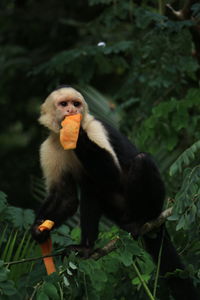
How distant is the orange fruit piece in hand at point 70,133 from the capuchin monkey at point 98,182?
0.43ft

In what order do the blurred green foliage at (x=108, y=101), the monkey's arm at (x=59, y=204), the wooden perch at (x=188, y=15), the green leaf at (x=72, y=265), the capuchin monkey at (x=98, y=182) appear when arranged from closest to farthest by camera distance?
the green leaf at (x=72, y=265) → the blurred green foliage at (x=108, y=101) → the capuchin monkey at (x=98, y=182) → the monkey's arm at (x=59, y=204) → the wooden perch at (x=188, y=15)

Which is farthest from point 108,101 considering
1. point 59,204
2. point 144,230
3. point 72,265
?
point 72,265

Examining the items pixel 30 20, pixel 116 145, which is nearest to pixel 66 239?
pixel 116 145

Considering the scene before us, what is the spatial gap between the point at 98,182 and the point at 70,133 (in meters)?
0.62

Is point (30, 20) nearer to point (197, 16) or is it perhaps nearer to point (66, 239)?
point (197, 16)

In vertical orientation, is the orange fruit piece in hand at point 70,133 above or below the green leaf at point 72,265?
above

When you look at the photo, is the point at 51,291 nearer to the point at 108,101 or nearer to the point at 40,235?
the point at 40,235

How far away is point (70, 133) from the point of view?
3768mm

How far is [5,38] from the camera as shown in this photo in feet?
29.2

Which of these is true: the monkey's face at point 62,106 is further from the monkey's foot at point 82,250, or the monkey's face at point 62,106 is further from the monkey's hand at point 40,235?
the monkey's foot at point 82,250

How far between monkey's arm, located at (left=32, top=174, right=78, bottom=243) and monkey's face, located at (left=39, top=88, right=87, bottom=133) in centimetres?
47

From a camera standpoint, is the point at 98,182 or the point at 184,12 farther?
the point at 184,12

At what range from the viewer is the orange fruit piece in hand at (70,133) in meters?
3.75

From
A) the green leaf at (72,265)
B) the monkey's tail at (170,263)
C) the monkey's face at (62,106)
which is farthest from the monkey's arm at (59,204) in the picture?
the green leaf at (72,265)
